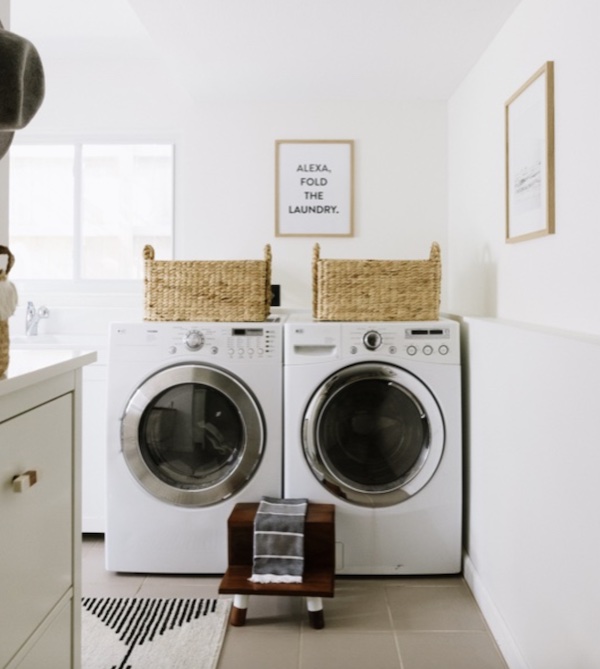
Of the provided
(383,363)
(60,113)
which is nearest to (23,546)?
(383,363)

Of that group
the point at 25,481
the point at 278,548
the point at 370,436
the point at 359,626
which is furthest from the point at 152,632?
the point at 25,481

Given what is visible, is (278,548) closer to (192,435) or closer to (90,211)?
(192,435)

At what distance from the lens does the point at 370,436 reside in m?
2.67

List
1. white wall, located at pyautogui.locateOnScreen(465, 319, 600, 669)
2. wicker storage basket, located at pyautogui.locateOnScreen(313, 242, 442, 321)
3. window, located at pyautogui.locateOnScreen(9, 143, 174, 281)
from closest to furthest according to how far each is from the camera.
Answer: white wall, located at pyautogui.locateOnScreen(465, 319, 600, 669) < wicker storage basket, located at pyautogui.locateOnScreen(313, 242, 442, 321) < window, located at pyautogui.locateOnScreen(9, 143, 174, 281)

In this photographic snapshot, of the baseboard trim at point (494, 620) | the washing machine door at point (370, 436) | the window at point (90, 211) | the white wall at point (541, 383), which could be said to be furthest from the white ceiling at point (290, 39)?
the baseboard trim at point (494, 620)

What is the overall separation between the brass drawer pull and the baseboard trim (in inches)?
59.2

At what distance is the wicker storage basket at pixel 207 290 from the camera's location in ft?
9.16

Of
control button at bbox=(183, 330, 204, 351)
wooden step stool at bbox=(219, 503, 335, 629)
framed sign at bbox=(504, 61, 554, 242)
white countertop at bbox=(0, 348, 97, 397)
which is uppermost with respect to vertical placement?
framed sign at bbox=(504, 61, 554, 242)

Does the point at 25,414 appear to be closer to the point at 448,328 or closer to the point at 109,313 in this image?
the point at 448,328

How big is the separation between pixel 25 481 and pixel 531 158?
1.78 meters

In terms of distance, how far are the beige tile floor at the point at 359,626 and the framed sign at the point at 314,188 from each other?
5.84 feet

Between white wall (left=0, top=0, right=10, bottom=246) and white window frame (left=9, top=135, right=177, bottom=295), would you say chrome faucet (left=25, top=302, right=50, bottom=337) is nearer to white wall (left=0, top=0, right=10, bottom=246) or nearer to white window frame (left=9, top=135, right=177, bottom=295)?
white window frame (left=9, top=135, right=177, bottom=295)

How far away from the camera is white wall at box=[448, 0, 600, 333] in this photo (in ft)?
5.71

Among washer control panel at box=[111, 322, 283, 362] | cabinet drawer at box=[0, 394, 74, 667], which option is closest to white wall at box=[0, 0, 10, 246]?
cabinet drawer at box=[0, 394, 74, 667]
